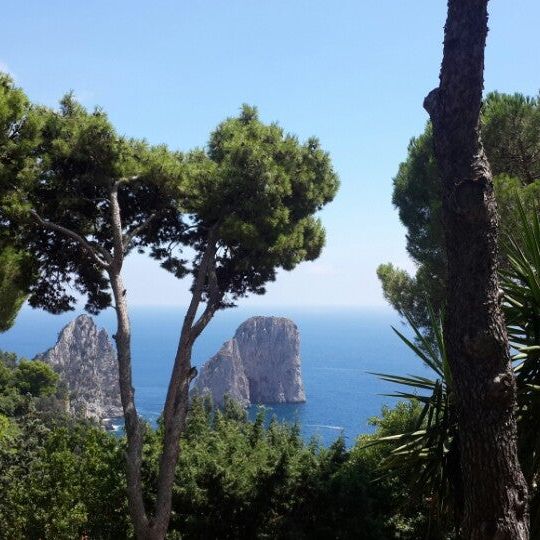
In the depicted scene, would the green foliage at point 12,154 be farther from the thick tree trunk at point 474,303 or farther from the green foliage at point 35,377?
the green foliage at point 35,377

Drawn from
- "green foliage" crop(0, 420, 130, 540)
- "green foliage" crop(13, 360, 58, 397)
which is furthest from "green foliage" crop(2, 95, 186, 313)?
"green foliage" crop(13, 360, 58, 397)

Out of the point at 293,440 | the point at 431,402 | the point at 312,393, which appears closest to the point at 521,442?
the point at 431,402

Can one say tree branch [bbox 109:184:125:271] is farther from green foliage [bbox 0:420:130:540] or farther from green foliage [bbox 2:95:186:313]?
green foliage [bbox 0:420:130:540]

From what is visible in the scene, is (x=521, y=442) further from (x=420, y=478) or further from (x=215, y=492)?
(x=215, y=492)

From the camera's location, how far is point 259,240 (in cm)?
716

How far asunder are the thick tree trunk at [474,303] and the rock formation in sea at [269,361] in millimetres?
80816

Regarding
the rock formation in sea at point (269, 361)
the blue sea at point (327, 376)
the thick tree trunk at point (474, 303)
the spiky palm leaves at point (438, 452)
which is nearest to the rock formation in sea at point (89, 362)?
the blue sea at point (327, 376)

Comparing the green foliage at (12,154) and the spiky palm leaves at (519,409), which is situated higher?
the green foliage at (12,154)

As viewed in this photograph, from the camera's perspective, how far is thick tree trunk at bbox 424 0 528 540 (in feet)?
8.25

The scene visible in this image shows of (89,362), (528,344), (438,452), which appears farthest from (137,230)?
(89,362)

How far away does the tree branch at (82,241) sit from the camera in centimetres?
671

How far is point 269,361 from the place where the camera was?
292 ft

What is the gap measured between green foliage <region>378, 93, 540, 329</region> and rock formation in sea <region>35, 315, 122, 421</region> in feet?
216

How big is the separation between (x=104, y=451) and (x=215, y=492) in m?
1.54
